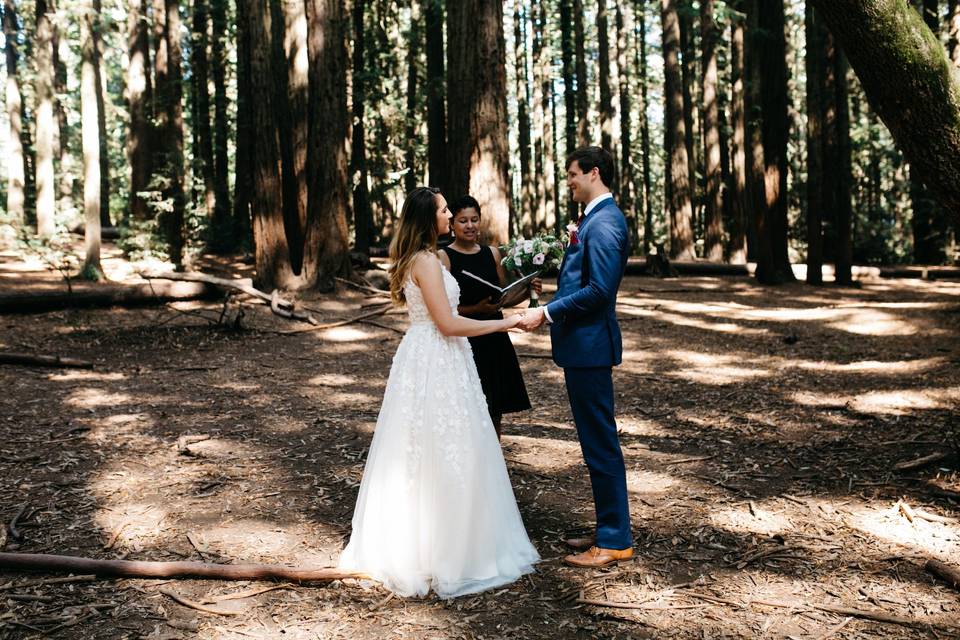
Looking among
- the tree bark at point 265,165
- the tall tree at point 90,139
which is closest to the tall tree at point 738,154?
the tree bark at point 265,165

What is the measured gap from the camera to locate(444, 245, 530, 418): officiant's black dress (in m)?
5.59

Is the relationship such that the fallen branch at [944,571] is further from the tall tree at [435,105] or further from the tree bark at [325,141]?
the tall tree at [435,105]

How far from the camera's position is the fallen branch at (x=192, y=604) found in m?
4.04

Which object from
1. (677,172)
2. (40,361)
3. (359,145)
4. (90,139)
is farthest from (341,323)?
(677,172)

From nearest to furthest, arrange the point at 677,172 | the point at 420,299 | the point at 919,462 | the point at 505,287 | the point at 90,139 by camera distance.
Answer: the point at 420,299 → the point at 505,287 → the point at 919,462 → the point at 90,139 → the point at 677,172

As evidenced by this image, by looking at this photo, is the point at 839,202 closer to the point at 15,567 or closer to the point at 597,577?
the point at 597,577

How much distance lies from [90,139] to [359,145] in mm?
7547

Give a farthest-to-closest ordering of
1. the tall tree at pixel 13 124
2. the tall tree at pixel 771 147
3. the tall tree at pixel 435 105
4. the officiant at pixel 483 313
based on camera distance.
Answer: the tall tree at pixel 13 124
the tall tree at pixel 435 105
the tall tree at pixel 771 147
the officiant at pixel 483 313

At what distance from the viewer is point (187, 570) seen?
4430mm

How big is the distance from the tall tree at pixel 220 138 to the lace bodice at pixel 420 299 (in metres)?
21.8

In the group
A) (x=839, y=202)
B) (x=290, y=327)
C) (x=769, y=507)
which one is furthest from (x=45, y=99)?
(x=769, y=507)

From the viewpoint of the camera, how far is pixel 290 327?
13336mm

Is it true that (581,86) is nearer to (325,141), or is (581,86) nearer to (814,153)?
(814,153)

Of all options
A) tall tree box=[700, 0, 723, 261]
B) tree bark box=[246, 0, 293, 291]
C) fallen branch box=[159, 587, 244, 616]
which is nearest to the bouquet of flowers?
fallen branch box=[159, 587, 244, 616]
